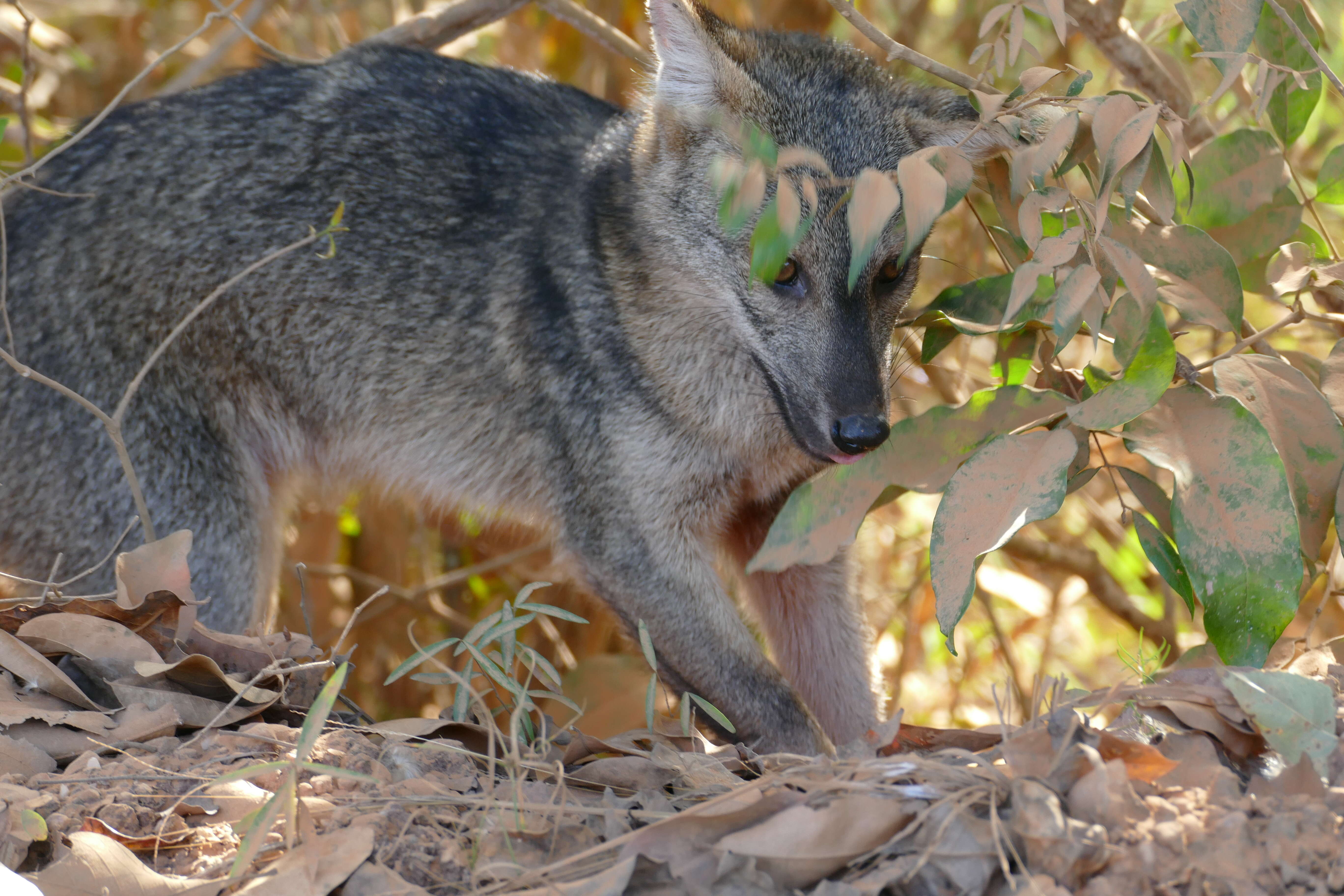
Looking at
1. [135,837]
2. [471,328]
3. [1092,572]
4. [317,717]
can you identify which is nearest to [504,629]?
[317,717]

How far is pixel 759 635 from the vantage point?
139 inches

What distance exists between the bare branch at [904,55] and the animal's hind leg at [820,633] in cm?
127

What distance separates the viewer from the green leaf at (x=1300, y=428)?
2260 millimetres

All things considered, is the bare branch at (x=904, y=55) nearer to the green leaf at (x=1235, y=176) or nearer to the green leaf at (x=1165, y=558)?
the green leaf at (x=1235, y=176)

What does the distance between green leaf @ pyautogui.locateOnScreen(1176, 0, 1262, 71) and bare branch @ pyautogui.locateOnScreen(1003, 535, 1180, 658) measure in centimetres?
245

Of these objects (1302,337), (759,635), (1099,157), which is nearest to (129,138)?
(759,635)

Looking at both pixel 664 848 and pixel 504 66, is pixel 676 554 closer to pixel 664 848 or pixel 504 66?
pixel 664 848

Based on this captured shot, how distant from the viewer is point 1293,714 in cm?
178

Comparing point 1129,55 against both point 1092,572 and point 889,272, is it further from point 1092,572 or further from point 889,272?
point 1092,572

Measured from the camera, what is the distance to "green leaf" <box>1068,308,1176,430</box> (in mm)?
2139

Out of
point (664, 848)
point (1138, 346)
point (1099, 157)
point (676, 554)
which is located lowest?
point (676, 554)

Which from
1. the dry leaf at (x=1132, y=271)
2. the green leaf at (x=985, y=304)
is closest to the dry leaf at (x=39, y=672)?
the green leaf at (x=985, y=304)

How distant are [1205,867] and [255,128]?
2973mm

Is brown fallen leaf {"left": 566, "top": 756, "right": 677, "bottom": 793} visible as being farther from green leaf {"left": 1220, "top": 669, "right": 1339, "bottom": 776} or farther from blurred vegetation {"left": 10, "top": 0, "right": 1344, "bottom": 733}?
blurred vegetation {"left": 10, "top": 0, "right": 1344, "bottom": 733}
